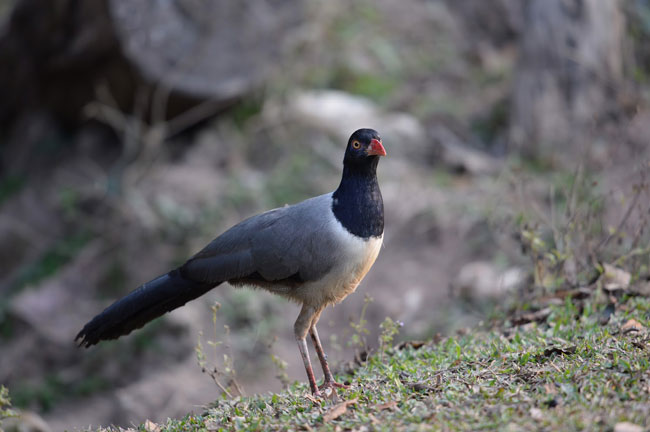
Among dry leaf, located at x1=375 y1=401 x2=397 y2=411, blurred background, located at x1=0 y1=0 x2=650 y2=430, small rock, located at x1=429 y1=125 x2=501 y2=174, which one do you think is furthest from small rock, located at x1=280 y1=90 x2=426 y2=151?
dry leaf, located at x1=375 y1=401 x2=397 y2=411

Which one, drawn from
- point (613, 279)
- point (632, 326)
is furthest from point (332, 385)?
point (613, 279)

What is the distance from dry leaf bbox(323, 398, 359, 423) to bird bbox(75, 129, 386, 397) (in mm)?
352

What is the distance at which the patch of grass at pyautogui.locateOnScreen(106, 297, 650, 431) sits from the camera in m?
3.35

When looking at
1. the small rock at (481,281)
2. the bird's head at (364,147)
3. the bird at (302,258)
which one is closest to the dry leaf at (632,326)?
the bird at (302,258)

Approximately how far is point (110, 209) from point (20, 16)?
2.71 meters

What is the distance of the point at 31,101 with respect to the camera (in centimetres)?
954

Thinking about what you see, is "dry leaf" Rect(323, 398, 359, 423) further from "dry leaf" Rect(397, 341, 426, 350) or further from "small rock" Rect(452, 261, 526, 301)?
"small rock" Rect(452, 261, 526, 301)

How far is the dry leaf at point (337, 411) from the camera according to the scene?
3.67 meters

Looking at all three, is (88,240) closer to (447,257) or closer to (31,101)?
(31,101)

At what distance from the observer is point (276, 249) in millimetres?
4352

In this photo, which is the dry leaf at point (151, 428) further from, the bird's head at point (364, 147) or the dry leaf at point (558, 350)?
the dry leaf at point (558, 350)

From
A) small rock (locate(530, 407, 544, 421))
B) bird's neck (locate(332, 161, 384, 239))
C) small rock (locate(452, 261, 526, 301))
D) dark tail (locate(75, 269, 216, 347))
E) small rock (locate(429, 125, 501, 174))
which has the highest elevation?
small rock (locate(429, 125, 501, 174))

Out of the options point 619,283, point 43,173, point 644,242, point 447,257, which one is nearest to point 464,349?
point 619,283

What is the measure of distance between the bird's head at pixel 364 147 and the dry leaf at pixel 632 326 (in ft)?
6.06
